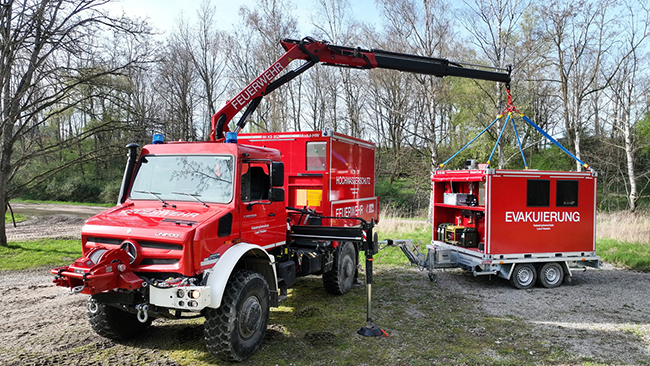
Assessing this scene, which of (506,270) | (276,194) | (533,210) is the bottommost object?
(506,270)

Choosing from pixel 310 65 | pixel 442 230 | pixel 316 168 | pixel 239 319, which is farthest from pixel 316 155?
pixel 442 230

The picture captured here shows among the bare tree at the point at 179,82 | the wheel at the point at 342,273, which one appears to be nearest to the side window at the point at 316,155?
the wheel at the point at 342,273

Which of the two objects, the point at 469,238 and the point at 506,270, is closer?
the point at 506,270

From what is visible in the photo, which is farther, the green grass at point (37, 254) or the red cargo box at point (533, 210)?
the green grass at point (37, 254)

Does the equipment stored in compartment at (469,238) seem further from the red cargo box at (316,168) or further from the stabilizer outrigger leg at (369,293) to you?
the stabilizer outrigger leg at (369,293)

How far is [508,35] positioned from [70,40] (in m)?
15.7

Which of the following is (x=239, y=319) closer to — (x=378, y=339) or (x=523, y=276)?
(x=378, y=339)

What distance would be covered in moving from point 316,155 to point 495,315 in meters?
4.35

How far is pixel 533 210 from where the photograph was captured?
9.19 metres

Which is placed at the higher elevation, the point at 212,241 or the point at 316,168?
the point at 316,168

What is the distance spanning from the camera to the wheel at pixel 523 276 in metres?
9.09

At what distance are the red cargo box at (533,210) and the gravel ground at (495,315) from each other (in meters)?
1.00

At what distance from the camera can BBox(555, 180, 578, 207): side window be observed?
9.37 m

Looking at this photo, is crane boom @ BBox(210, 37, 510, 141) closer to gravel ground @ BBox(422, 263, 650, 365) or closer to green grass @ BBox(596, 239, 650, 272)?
gravel ground @ BBox(422, 263, 650, 365)
